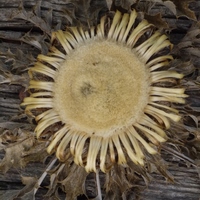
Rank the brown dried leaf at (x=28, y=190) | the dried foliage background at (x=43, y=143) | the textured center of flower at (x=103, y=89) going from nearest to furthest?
the textured center of flower at (x=103, y=89) → the dried foliage background at (x=43, y=143) → the brown dried leaf at (x=28, y=190)

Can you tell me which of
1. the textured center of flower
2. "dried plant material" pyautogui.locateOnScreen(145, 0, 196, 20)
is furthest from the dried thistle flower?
"dried plant material" pyautogui.locateOnScreen(145, 0, 196, 20)

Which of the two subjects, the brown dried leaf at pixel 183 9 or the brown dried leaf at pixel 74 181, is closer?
the brown dried leaf at pixel 183 9

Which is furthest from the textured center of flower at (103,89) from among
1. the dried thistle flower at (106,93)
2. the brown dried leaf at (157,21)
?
the brown dried leaf at (157,21)

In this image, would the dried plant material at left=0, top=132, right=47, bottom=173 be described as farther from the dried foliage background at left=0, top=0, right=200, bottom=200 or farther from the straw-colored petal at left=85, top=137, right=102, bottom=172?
the straw-colored petal at left=85, top=137, right=102, bottom=172

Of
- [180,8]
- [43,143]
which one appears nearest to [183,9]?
[180,8]

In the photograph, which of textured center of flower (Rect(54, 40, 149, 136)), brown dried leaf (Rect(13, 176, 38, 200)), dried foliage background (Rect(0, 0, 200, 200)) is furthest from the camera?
brown dried leaf (Rect(13, 176, 38, 200))

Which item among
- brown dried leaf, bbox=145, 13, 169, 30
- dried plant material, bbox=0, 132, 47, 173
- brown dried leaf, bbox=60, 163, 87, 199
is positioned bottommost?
brown dried leaf, bbox=60, 163, 87, 199

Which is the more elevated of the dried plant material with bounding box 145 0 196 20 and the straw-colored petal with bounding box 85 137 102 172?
the dried plant material with bounding box 145 0 196 20

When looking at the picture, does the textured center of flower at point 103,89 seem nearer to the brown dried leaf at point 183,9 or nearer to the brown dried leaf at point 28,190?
the brown dried leaf at point 183,9
